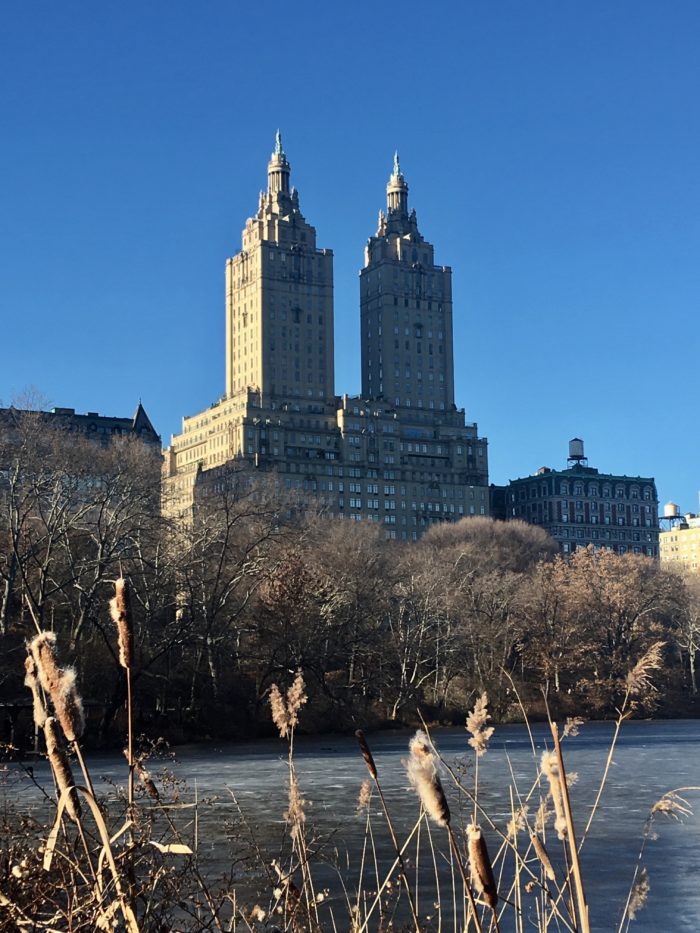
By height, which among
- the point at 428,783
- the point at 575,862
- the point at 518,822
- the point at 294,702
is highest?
the point at 294,702

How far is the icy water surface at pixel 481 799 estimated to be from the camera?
1786 centimetres

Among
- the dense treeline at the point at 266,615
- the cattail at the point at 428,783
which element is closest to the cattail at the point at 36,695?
the cattail at the point at 428,783

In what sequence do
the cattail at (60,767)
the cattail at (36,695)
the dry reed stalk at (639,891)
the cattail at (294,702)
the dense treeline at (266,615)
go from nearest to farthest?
1. the cattail at (60,767)
2. the cattail at (36,695)
3. the dry reed stalk at (639,891)
4. the cattail at (294,702)
5. the dense treeline at (266,615)

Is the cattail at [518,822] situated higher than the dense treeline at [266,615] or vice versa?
the dense treeline at [266,615]

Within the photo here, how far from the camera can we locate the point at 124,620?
3.67m

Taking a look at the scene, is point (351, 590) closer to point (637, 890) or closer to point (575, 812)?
point (575, 812)

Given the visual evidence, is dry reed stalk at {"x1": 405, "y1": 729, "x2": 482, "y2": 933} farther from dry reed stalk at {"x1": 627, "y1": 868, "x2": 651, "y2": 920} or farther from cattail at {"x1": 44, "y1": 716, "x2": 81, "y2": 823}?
dry reed stalk at {"x1": 627, "y1": 868, "x2": 651, "y2": 920}

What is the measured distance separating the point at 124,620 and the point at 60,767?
0.48 meters

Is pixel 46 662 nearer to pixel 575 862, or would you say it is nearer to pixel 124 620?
pixel 124 620

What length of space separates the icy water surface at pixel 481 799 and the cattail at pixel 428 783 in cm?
311

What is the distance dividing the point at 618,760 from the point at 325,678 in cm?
2579

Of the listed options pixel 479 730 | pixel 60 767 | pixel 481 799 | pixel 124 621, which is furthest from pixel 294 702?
pixel 481 799

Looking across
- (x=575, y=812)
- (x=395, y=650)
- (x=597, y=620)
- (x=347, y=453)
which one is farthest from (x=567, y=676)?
(x=347, y=453)

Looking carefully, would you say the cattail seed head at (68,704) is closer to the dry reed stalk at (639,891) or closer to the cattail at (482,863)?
the cattail at (482,863)
